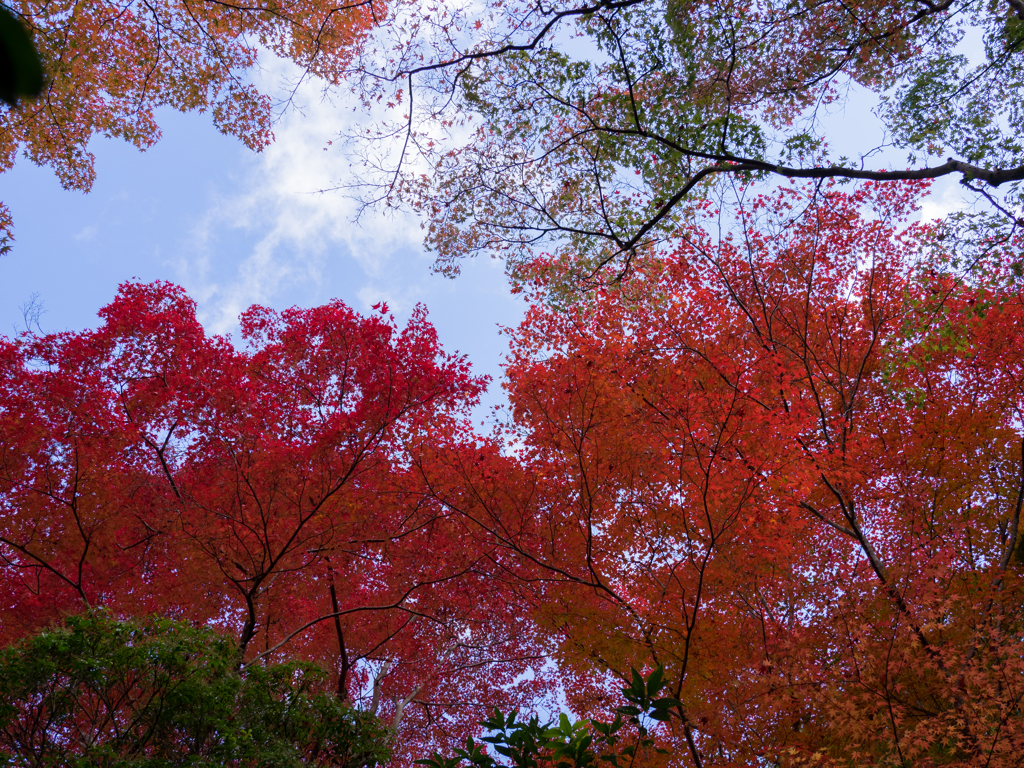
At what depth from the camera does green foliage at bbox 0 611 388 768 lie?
225 inches

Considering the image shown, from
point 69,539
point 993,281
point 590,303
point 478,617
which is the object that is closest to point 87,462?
point 69,539

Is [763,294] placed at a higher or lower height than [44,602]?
higher

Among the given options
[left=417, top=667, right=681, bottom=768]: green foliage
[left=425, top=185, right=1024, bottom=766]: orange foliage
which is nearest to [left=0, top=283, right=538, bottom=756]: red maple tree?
[left=425, top=185, right=1024, bottom=766]: orange foliage

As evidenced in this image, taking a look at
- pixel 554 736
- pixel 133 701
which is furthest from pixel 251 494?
pixel 554 736

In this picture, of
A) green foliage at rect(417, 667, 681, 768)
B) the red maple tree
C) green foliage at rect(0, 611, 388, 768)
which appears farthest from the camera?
the red maple tree

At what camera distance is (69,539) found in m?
11.3

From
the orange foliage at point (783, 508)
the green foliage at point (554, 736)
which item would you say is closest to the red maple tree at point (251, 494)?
the orange foliage at point (783, 508)

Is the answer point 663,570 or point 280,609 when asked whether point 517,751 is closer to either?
point 663,570

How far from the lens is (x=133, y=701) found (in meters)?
6.24

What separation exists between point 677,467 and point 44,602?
1174 cm

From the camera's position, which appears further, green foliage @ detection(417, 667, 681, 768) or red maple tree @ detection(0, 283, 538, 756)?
red maple tree @ detection(0, 283, 538, 756)

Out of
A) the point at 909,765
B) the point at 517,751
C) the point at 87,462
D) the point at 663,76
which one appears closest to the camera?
the point at 517,751

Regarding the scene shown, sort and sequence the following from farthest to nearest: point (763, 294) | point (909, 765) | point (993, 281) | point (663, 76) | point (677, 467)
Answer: point (763, 294), point (677, 467), point (993, 281), point (663, 76), point (909, 765)

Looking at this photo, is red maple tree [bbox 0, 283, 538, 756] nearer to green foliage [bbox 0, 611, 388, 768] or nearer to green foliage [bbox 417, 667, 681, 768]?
green foliage [bbox 0, 611, 388, 768]
